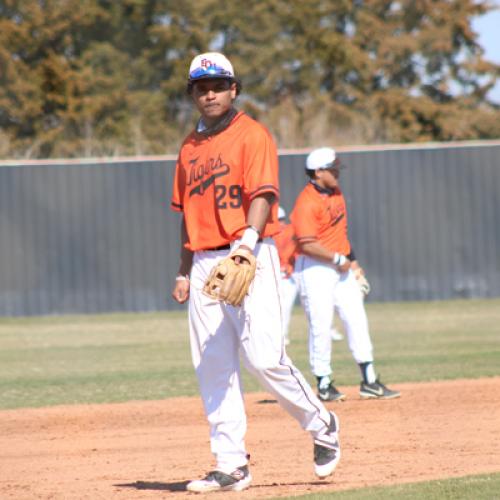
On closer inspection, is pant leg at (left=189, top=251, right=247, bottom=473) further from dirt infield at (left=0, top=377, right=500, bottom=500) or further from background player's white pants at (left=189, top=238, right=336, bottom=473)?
dirt infield at (left=0, top=377, right=500, bottom=500)

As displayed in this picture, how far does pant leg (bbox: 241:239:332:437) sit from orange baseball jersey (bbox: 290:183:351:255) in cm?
348

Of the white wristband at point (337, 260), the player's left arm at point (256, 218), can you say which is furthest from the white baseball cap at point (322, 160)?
the player's left arm at point (256, 218)

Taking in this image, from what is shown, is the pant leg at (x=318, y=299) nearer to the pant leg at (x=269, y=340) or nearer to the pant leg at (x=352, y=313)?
the pant leg at (x=352, y=313)

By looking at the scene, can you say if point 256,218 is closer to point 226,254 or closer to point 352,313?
point 226,254

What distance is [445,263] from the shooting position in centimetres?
2247

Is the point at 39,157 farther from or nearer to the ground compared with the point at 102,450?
farther from the ground

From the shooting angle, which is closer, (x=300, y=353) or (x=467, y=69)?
(x=300, y=353)

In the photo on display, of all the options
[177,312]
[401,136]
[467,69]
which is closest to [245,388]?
[177,312]

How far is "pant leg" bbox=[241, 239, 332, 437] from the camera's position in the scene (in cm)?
A: 527

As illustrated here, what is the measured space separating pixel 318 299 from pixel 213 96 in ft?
12.4

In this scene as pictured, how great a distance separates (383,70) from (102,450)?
30.2m

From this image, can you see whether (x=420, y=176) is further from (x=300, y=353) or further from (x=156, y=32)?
(x=156, y=32)

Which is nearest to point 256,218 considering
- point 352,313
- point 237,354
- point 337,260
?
point 237,354

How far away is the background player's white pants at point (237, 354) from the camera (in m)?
5.28
